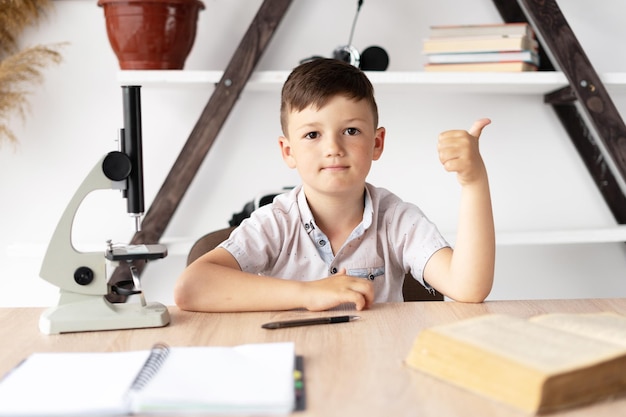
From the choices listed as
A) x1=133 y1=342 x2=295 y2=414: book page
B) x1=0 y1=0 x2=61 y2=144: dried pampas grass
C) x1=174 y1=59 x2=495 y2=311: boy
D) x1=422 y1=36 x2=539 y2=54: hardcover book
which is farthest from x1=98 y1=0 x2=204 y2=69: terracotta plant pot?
x1=133 y1=342 x2=295 y2=414: book page

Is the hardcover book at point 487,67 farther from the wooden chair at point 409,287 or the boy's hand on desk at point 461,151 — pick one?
→ the boy's hand on desk at point 461,151

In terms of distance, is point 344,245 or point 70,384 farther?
point 344,245

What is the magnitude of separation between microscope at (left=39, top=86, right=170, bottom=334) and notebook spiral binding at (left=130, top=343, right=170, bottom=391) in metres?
0.18

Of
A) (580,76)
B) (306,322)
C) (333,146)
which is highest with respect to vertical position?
(580,76)

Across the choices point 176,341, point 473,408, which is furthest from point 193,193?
point 473,408

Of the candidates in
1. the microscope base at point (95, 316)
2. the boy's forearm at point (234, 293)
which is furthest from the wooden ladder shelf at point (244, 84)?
the microscope base at point (95, 316)

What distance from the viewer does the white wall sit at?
274cm

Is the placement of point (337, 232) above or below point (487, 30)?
below

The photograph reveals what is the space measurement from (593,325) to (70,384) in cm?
66

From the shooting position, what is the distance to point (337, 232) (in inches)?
67.4

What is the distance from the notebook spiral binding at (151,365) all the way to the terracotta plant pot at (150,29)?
4.95 feet

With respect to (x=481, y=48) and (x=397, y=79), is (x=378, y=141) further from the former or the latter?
(x=481, y=48)

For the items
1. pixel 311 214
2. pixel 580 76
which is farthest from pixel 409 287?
pixel 580 76

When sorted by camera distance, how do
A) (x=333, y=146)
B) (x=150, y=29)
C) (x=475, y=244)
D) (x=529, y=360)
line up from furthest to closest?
(x=150, y=29), (x=333, y=146), (x=475, y=244), (x=529, y=360)
